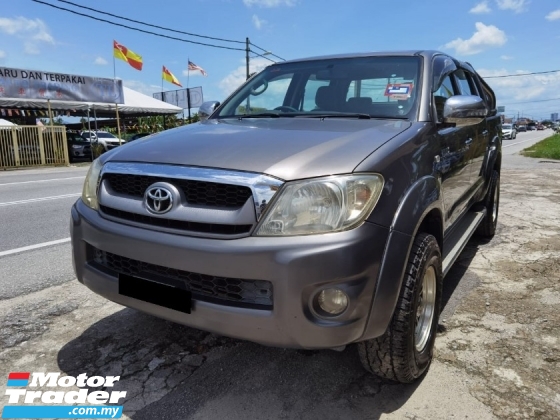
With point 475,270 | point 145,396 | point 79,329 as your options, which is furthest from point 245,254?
point 475,270

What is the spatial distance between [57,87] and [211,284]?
1961cm

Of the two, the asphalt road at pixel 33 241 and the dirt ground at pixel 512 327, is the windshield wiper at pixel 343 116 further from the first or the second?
the asphalt road at pixel 33 241

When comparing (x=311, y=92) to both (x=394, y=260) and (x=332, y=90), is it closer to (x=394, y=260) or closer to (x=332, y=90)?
(x=332, y=90)

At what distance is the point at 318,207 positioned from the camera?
5.82 ft

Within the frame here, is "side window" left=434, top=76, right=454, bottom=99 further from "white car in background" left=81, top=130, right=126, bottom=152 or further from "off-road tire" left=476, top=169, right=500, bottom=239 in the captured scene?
"white car in background" left=81, top=130, right=126, bottom=152

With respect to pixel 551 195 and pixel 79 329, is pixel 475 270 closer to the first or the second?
pixel 79 329

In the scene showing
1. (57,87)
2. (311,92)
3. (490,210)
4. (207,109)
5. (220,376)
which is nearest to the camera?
(220,376)

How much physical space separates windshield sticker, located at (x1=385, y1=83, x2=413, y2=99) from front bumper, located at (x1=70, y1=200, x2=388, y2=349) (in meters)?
1.25

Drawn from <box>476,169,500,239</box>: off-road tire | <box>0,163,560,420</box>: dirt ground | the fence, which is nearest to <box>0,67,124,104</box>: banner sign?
the fence

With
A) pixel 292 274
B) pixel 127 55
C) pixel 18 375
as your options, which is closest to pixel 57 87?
pixel 127 55

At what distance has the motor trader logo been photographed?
201cm

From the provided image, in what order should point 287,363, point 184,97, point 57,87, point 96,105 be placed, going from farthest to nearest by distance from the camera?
1. point 184,97
2. point 96,105
3. point 57,87
4. point 287,363

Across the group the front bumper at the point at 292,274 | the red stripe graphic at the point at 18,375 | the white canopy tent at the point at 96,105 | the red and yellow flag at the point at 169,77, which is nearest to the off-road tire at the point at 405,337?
the front bumper at the point at 292,274

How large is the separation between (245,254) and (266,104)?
1811mm
